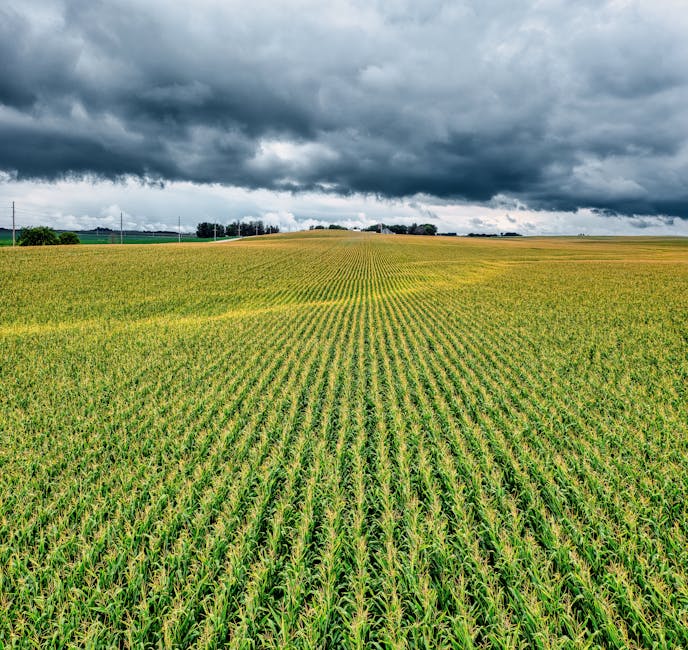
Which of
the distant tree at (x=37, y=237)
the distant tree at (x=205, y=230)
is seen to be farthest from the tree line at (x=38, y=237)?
the distant tree at (x=205, y=230)

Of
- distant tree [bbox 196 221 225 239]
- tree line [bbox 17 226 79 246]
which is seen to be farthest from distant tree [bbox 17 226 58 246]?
distant tree [bbox 196 221 225 239]

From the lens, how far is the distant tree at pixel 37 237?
9431 centimetres

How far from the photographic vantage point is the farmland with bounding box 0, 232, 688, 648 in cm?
396

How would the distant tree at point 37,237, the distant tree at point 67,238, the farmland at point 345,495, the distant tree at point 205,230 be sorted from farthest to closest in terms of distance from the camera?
the distant tree at point 205,230 < the distant tree at point 67,238 < the distant tree at point 37,237 < the farmland at point 345,495

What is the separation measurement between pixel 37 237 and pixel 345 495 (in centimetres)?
11941

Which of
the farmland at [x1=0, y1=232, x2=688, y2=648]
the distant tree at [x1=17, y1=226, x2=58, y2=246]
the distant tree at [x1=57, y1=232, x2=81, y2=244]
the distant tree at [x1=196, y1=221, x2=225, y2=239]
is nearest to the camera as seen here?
the farmland at [x1=0, y1=232, x2=688, y2=648]

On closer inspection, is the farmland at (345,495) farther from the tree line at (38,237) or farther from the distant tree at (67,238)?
the distant tree at (67,238)

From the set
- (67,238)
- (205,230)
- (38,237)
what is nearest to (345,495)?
(38,237)

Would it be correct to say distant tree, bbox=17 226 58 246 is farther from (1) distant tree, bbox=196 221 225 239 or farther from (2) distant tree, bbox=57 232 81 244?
(1) distant tree, bbox=196 221 225 239

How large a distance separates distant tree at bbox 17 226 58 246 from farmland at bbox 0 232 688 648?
339ft

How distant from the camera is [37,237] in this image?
9425 centimetres

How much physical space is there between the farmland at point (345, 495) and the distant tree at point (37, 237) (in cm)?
10343

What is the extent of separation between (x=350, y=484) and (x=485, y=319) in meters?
16.7

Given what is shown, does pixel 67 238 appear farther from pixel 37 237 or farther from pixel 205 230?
pixel 205 230
